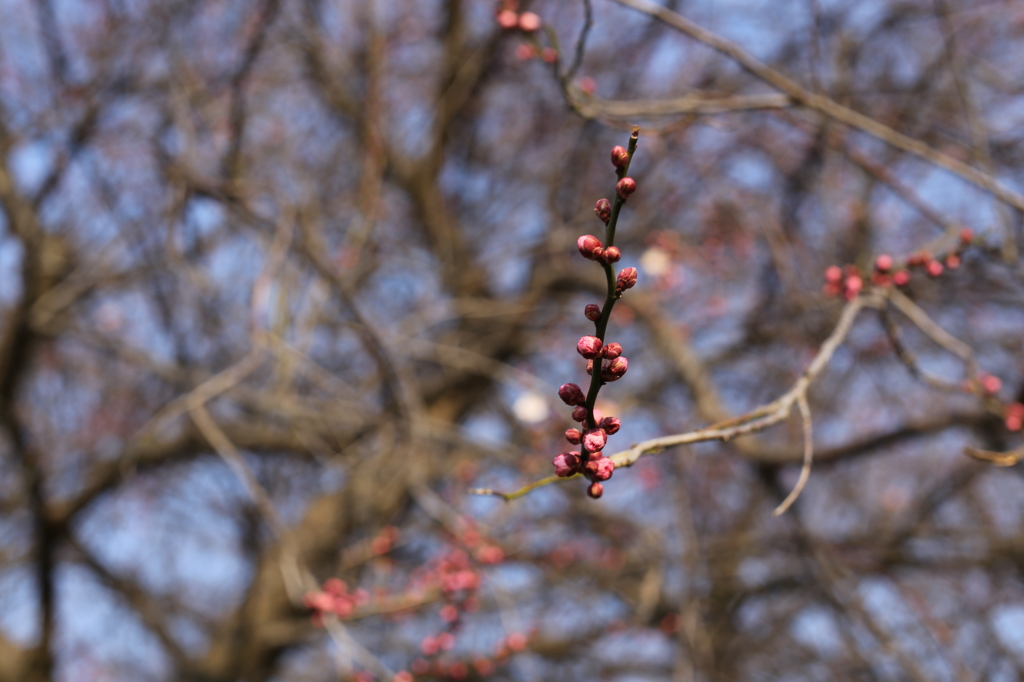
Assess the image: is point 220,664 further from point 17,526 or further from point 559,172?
point 559,172

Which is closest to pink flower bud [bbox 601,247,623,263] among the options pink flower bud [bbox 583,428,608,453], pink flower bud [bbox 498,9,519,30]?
pink flower bud [bbox 583,428,608,453]

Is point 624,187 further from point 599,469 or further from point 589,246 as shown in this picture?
point 599,469

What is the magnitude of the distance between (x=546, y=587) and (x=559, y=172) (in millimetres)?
2895

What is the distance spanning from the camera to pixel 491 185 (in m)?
6.83

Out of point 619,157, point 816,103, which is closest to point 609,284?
point 619,157

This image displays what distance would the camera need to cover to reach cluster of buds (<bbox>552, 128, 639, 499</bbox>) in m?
0.81

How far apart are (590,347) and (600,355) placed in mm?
22

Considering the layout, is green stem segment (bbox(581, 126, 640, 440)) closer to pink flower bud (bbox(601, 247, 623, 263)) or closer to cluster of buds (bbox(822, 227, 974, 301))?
pink flower bud (bbox(601, 247, 623, 263))

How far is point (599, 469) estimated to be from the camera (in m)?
0.92

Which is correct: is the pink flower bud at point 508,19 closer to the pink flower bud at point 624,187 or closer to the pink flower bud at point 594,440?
the pink flower bud at point 624,187

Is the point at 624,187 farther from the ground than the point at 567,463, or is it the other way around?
the point at 624,187

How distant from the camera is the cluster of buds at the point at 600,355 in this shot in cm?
81

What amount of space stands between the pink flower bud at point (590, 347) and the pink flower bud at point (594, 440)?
0.13 m

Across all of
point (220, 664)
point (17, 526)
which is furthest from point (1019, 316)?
point (17, 526)
